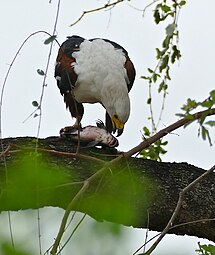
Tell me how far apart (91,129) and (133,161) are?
49cm

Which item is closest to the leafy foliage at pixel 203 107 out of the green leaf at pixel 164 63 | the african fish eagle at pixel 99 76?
the green leaf at pixel 164 63

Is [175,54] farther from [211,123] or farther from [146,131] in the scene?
[211,123]

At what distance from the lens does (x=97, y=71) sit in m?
3.90

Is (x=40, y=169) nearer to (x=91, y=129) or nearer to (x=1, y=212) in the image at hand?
(x=1, y=212)

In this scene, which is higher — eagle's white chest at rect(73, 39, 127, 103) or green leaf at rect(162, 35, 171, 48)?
eagle's white chest at rect(73, 39, 127, 103)

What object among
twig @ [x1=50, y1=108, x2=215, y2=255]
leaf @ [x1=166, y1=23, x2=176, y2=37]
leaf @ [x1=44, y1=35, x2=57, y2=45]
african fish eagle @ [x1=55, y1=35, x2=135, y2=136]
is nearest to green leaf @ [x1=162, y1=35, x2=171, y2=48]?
leaf @ [x1=166, y1=23, x2=176, y2=37]

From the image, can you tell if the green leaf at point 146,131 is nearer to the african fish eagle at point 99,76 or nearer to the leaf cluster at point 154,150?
the leaf cluster at point 154,150

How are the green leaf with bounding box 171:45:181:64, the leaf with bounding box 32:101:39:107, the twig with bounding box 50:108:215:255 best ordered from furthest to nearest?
1. the green leaf with bounding box 171:45:181:64
2. the leaf with bounding box 32:101:39:107
3. the twig with bounding box 50:108:215:255

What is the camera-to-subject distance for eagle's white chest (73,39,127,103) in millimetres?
3871

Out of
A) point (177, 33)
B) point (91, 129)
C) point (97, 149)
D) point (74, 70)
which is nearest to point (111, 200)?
point (177, 33)

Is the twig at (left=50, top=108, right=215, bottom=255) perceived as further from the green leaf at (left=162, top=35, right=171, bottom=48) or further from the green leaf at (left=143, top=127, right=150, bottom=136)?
the green leaf at (left=143, top=127, right=150, bottom=136)

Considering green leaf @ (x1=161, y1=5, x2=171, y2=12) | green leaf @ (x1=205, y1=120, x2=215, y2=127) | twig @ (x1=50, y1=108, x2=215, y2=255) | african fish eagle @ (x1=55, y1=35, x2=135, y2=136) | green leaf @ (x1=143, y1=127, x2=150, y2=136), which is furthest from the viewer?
african fish eagle @ (x1=55, y1=35, x2=135, y2=136)

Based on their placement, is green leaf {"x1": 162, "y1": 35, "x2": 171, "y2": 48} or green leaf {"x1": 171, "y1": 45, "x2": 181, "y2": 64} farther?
green leaf {"x1": 171, "y1": 45, "x2": 181, "y2": 64}

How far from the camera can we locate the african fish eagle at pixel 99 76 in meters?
3.86
